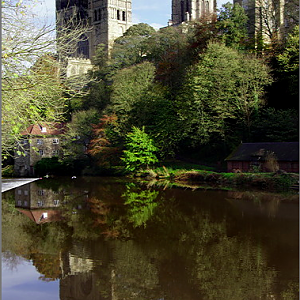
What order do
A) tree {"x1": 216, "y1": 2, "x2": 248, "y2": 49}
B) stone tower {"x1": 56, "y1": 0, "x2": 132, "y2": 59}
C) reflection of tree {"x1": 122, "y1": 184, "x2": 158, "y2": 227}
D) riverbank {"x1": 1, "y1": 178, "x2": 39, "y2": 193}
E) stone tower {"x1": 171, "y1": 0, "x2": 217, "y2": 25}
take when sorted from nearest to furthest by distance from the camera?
1. reflection of tree {"x1": 122, "y1": 184, "x2": 158, "y2": 227}
2. riverbank {"x1": 1, "y1": 178, "x2": 39, "y2": 193}
3. tree {"x1": 216, "y1": 2, "x2": 248, "y2": 49}
4. stone tower {"x1": 171, "y1": 0, "x2": 217, "y2": 25}
5. stone tower {"x1": 56, "y1": 0, "x2": 132, "y2": 59}

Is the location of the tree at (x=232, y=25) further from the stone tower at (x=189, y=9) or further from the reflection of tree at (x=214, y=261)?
the stone tower at (x=189, y=9)

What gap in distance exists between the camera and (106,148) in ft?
115

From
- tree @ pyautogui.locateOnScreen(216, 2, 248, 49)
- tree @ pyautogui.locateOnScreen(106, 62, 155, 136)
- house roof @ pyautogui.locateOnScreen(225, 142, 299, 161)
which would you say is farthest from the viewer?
tree @ pyautogui.locateOnScreen(216, 2, 248, 49)

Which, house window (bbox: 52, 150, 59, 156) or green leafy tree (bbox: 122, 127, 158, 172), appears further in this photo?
house window (bbox: 52, 150, 59, 156)

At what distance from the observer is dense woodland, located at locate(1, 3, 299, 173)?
3120cm

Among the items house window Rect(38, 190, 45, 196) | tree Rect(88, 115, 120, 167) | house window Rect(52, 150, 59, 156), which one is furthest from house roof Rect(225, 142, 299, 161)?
house window Rect(52, 150, 59, 156)

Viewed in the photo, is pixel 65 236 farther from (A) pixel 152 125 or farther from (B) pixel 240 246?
(A) pixel 152 125

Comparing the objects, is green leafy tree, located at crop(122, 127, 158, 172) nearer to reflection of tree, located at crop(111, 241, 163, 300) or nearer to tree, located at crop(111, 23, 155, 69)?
tree, located at crop(111, 23, 155, 69)

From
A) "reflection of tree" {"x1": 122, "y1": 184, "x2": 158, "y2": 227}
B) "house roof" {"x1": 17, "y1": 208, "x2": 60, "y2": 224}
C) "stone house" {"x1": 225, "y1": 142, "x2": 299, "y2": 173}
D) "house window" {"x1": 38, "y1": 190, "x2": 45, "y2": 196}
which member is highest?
"stone house" {"x1": 225, "y1": 142, "x2": 299, "y2": 173}

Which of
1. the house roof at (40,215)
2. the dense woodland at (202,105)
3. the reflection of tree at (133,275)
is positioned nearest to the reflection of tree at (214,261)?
the reflection of tree at (133,275)

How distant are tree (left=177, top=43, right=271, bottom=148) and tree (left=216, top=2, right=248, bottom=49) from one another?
471 cm

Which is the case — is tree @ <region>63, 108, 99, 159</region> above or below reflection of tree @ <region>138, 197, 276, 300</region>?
above

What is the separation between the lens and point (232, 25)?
37.2 m

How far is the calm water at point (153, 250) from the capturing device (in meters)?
8.04
